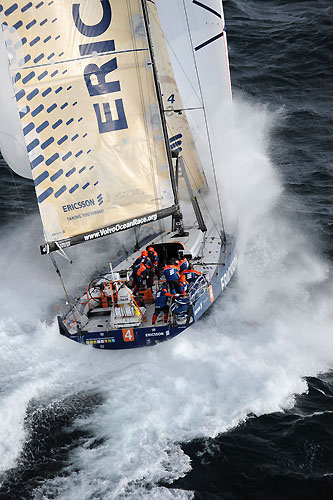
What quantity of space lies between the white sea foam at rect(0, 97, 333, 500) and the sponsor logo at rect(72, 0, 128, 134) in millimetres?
4283

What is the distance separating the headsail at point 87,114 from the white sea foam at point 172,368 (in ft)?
7.86

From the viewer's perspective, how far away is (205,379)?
12.0 meters

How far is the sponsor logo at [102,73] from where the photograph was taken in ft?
40.0

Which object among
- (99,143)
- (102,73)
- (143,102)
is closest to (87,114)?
(99,143)

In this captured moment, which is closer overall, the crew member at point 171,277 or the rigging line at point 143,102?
the rigging line at point 143,102

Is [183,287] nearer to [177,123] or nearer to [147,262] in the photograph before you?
[147,262]

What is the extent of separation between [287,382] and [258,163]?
8690mm

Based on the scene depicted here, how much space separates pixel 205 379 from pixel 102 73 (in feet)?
18.6

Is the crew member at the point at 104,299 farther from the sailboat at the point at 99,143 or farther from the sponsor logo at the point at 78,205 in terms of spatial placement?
the sponsor logo at the point at 78,205

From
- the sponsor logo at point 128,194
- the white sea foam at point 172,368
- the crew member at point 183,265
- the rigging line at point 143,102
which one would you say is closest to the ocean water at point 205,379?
the white sea foam at point 172,368

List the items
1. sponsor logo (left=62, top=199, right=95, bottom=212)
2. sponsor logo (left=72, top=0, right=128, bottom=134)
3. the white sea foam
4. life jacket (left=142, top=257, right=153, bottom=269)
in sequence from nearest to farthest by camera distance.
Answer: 1. the white sea foam
2. sponsor logo (left=72, top=0, right=128, bottom=134)
3. sponsor logo (left=62, top=199, right=95, bottom=212)
4. life jacket (left=142, top=257, right=153, bottom=269)

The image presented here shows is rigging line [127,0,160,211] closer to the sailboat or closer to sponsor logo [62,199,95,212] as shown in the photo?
the sailboat

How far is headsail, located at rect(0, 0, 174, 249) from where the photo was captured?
11938 mm

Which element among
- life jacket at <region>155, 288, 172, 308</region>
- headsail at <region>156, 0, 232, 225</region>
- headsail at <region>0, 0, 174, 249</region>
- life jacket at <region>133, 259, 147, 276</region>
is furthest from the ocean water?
headsail at <region>0, 0, 174, 249</region>
